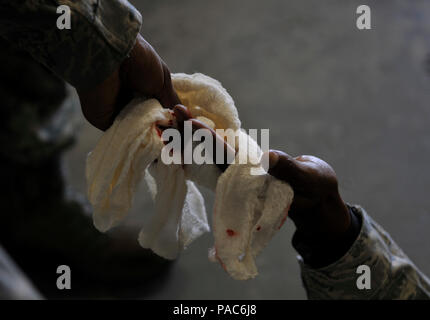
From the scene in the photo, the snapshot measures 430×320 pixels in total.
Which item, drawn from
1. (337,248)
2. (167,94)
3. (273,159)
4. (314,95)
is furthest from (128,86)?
(314,95)

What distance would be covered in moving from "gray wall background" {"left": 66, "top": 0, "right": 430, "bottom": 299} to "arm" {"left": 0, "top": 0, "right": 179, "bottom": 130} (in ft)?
2.96

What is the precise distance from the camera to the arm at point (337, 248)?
59 centimetres

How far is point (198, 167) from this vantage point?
22.3 inches

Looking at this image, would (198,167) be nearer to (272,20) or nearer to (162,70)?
(162,70)

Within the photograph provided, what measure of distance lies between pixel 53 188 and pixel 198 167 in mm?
1105

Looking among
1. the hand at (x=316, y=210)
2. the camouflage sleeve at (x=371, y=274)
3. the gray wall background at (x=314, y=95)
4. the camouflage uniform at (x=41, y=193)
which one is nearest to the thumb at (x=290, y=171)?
the hand at (x=316, y=210)

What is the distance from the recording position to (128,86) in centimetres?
57

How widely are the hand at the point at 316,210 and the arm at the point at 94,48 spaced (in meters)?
0.18

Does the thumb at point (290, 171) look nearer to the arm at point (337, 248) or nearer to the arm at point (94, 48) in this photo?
the arm at point (337, 248)

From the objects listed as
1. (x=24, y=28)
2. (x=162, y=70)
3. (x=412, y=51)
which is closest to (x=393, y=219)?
(x=412, y=51)

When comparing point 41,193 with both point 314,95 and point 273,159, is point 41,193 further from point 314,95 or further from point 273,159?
point 273,159

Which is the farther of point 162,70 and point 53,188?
point 53,188

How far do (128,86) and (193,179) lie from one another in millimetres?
133

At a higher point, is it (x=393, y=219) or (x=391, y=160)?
(x=391, y=160)
